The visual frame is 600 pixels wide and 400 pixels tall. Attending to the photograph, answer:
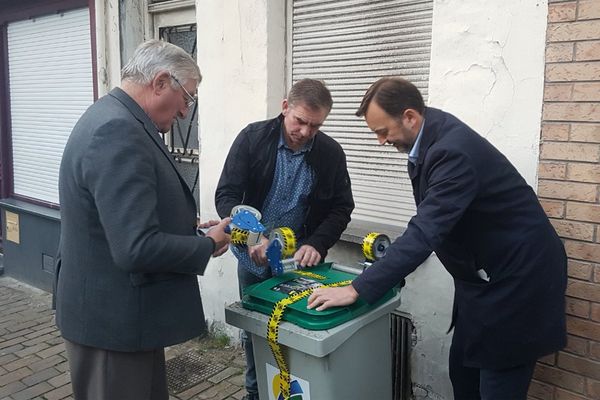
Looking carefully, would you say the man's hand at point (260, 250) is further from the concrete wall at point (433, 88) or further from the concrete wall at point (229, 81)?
the concrete wall at point (229, 81)

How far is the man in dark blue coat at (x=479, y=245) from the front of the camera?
1.98 meters

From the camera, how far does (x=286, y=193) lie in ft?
9.73

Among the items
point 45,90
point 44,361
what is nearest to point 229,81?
point 44,361

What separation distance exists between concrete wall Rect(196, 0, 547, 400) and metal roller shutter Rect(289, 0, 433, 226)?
0.25 metres

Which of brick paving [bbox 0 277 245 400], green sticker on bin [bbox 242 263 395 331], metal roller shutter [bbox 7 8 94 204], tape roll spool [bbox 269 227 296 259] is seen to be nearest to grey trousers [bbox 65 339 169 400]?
green sticker on bin [bbox 242 263 395 331]

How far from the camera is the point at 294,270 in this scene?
2.59m

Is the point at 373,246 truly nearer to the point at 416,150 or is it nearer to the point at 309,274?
the point at 309,274

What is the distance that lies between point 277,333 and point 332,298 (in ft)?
0.87

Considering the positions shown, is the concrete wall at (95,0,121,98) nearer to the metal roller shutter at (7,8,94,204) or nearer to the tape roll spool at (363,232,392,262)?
the metal roller shutter at (7,8,94,204)

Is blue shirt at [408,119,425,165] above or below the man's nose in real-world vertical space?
below

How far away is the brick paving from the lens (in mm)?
3619

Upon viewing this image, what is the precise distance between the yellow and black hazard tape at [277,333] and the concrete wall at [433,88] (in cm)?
115

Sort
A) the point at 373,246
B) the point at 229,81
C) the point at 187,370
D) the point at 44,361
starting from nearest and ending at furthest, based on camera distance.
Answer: the point at 373,246
the point at 187,370
the point at 229,81
the point at 44,361

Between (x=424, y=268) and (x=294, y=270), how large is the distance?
880 mm
